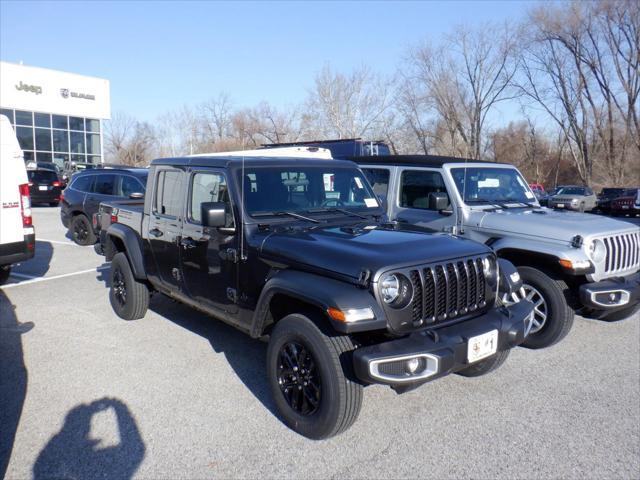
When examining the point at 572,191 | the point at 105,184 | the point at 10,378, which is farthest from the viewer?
the point at 572,191

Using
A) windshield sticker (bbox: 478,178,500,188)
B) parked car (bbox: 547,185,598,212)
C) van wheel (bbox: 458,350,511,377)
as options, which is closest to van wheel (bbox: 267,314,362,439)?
van wheel (bbox: 458,350,511,377)

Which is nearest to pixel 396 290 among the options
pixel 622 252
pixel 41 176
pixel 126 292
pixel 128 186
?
pixel 622 252

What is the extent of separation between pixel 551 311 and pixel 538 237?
767 millimetres

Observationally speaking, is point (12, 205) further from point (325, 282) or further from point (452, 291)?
point (452, 291)

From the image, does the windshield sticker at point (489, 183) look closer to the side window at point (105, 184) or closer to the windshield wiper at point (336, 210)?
the windshield wiper at point (336, 210)

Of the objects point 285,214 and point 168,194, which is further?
point 168,194

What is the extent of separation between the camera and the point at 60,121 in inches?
1473

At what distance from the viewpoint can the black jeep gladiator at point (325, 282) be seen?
330 centimetres

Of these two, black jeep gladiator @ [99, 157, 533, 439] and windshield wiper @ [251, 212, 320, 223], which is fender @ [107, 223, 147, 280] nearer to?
black jeep gladiator @ [99, 157, 533, 439]

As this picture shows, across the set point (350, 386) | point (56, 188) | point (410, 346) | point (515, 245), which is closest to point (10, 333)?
point (350, 386)

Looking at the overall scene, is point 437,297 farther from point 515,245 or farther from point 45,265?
point 45,265

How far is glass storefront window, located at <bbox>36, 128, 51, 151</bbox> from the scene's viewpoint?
36000mm

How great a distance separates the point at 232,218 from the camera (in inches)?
168

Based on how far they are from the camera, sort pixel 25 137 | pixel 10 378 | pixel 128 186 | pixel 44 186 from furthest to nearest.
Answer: pixel 25 137 < pixel 44 186 < pixel 128 186 < pixel 10 378
